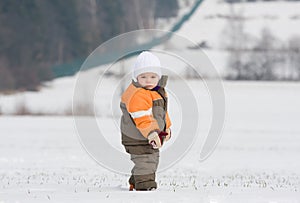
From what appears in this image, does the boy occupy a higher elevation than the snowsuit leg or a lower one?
higher

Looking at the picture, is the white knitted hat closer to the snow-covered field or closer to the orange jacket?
the orange jacket

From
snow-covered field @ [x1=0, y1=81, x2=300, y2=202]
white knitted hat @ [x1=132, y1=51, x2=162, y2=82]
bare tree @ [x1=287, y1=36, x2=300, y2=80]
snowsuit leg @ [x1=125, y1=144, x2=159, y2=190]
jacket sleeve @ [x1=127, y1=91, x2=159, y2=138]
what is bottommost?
snow-covered field @ [x1=0, y1=81, x2=300, y2=202]

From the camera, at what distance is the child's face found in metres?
7.90

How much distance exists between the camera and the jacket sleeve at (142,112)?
767 cm

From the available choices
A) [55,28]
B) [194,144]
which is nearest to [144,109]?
[194,144]

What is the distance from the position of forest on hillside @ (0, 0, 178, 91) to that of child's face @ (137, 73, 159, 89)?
55.3 meters

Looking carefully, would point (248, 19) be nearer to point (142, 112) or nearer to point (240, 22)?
point (240, 22)

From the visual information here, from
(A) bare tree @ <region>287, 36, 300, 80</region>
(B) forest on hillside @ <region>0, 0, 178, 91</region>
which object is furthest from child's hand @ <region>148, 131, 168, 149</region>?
(A) bare tree @ <region>287, 36, 300, 80</region>

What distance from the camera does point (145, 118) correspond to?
25.1ft

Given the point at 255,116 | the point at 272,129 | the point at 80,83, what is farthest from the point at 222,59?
the point at 80,83

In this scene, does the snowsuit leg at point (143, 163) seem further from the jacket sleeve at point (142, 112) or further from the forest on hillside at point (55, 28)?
the forest on hillside at point (55, 28)

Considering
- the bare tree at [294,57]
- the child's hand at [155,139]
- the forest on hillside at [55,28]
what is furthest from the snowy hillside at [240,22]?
the child's hand at [155,139]

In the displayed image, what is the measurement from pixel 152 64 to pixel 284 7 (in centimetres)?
8305

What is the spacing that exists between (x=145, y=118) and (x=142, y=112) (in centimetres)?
7
